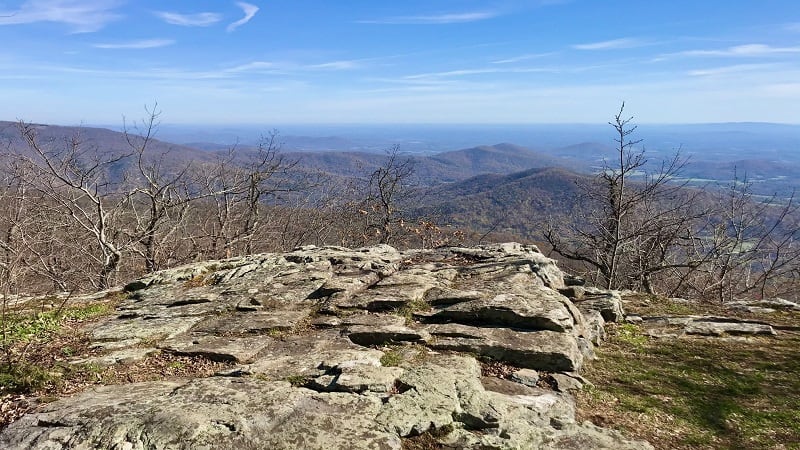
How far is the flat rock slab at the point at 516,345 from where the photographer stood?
29.4ft

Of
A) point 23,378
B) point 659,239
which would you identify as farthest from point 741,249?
point 23,378

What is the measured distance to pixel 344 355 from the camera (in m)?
8.44

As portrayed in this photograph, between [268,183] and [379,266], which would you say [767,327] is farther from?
[268,183]

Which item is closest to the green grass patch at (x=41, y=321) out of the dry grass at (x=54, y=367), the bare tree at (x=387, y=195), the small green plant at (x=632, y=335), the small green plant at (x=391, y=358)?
the dry grass at (x=54, y=367)

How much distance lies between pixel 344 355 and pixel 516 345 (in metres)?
3.41

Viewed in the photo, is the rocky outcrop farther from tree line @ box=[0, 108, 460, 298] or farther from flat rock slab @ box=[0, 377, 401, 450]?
tree line @ box=[0, 108, 460, 298]

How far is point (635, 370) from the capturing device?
992cm

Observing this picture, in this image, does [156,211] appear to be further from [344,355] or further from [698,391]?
[698,391]

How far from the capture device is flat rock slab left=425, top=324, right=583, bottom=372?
29.4 feet

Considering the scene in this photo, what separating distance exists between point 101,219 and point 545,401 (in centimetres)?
1788

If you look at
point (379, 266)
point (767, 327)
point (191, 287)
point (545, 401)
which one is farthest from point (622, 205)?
point (191, 287)

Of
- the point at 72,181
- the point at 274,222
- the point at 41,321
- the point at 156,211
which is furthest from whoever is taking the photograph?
the point at 274,222

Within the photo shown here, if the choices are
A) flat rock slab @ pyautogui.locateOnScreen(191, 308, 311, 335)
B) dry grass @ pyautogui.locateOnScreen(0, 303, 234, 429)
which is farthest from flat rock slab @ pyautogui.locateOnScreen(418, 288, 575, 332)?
dry grass @ pyautogui.locateOnScreen(0, 303, 234, 429)

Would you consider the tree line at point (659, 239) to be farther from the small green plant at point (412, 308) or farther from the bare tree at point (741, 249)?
the small green plant at point (412, 308)
